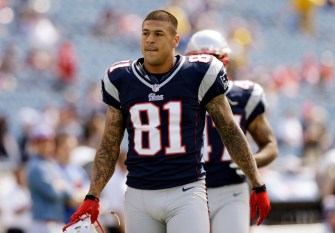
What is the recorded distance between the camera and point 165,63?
436 cm

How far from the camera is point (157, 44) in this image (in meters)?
4.33

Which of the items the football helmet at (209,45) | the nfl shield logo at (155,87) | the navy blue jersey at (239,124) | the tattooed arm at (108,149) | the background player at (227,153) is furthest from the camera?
the football helmet at (209,45)

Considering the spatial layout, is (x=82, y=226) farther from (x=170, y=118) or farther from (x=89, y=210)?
(x=170, y=118)

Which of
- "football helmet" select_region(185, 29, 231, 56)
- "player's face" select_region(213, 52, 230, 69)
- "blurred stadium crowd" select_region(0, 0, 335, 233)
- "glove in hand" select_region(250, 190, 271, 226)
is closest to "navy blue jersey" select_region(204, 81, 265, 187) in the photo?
"player's face" select_region(213, 52, 230, 69)

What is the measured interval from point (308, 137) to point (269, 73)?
9.88 feet

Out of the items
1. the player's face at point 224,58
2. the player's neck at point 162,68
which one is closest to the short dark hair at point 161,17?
the player's neck at point 162,68

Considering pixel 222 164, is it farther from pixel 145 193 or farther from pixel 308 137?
pixel 308 137

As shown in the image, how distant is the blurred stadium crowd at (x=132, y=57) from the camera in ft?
37.0

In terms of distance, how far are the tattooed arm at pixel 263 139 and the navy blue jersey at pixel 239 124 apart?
1.9 inches

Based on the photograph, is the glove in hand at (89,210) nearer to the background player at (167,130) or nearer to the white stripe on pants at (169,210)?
the background player at (167,130)

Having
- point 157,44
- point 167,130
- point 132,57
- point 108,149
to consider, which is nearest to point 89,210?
point 108,149

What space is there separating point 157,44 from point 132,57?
11865 mm

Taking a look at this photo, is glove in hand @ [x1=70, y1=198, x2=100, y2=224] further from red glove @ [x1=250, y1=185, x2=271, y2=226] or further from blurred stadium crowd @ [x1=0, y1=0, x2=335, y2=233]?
blurred stadium crowd @ [x1=0, y1=0, x2=335, y2=233]

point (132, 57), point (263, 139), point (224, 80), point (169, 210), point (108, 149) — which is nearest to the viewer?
point (169, 210)
